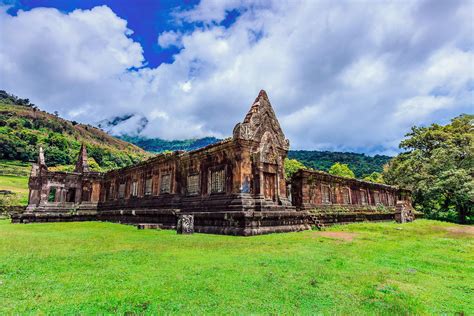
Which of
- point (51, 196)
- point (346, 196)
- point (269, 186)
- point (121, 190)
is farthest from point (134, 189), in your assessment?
point (346, 196)

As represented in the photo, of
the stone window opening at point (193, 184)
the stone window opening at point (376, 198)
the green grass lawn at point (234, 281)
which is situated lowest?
the green grass lawn at point (234, 281)

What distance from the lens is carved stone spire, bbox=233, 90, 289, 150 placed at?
17.3m

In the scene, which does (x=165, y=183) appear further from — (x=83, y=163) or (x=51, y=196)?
(x=51, y=196)

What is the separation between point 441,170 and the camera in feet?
117

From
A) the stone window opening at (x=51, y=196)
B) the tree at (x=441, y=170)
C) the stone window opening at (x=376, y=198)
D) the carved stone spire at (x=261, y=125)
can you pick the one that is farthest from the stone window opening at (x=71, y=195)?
the tree at (x=441, y=170)

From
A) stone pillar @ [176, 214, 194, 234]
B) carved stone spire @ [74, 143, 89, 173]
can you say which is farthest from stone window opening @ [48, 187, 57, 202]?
stone pillar @ [176, 214, 194, 234]

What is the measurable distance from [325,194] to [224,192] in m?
11.3

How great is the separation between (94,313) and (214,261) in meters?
3.67

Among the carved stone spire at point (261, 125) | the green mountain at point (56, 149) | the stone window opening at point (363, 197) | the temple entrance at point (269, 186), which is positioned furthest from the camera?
the green mountain at point (56, 149)

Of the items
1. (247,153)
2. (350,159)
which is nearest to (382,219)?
(247,153)

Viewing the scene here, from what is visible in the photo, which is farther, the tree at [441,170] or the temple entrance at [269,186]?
the tree at [441,170]

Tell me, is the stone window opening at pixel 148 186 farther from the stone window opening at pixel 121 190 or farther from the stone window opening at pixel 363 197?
the stone window opening at pixel 363 197

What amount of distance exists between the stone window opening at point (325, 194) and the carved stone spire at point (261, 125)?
292 inches

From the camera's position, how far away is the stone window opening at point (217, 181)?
18109 millimetres
